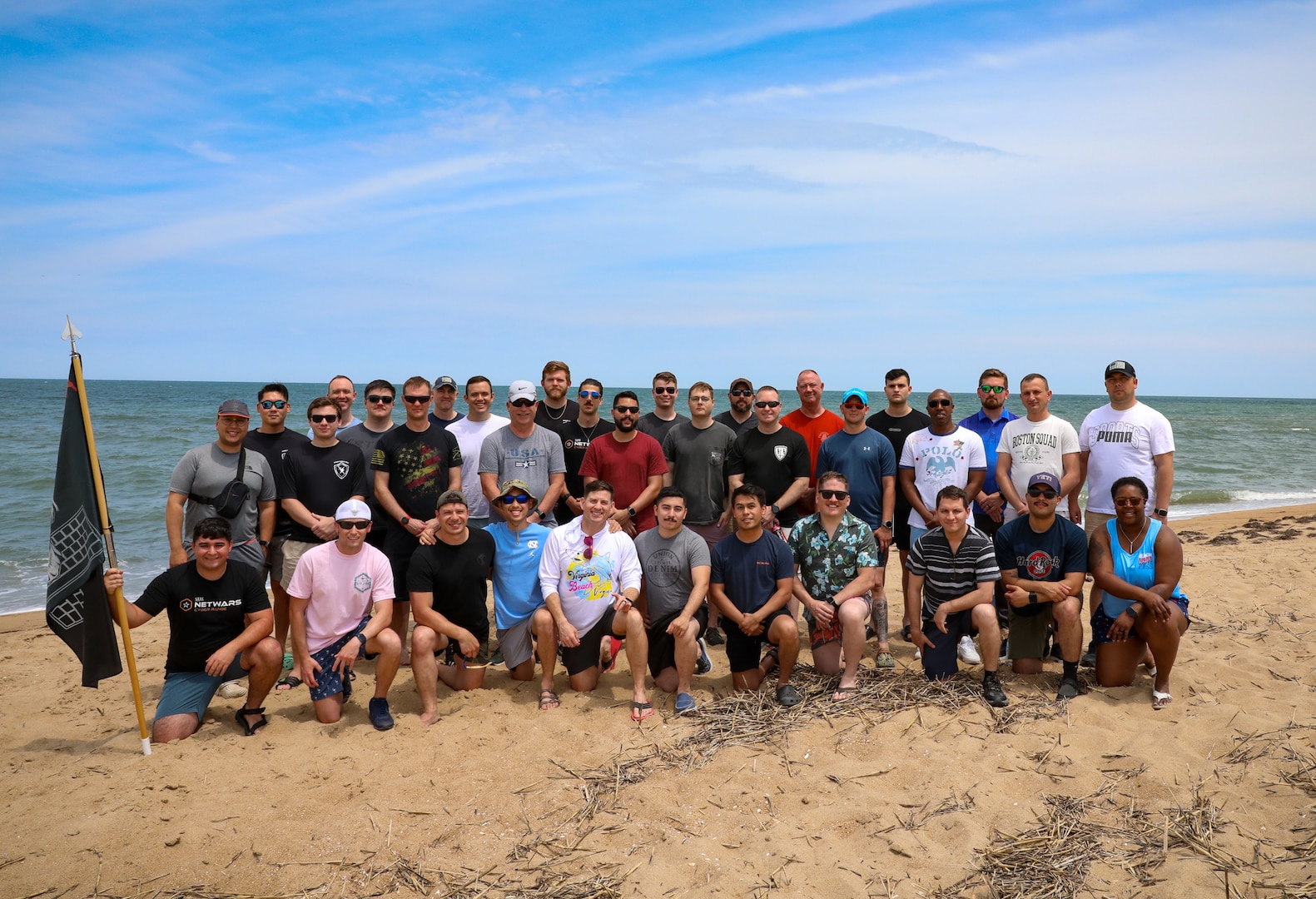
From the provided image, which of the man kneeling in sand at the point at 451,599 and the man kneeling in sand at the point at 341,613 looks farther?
the man kneeling in sand at the point at 451,599

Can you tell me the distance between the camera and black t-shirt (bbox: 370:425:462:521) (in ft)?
19.2

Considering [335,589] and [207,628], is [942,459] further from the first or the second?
[207,628]

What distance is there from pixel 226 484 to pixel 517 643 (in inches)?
87.2

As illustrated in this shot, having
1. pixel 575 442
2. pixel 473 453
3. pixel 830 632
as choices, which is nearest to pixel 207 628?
pixel 473 453

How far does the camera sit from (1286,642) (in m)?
5.89

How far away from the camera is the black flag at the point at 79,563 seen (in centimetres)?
456

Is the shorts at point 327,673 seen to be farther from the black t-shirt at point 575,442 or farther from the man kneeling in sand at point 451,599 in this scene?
the black t-shirt at point 575,442

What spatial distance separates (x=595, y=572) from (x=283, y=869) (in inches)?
95.0

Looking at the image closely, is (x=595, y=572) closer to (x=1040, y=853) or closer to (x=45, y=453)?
(x=1040, y=853)

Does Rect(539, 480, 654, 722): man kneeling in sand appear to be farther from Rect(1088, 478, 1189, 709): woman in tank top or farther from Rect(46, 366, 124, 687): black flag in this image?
Rect(1088, 478, 1189, 709): woman in tank top

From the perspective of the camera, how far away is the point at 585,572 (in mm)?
5309

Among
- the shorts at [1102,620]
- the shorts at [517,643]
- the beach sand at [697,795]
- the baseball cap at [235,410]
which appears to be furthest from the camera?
the shorts at [517,643]

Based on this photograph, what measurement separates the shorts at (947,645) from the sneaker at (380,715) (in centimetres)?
346

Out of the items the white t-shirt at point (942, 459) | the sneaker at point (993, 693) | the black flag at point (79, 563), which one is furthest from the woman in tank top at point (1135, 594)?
the black flag at point (79, 563)
